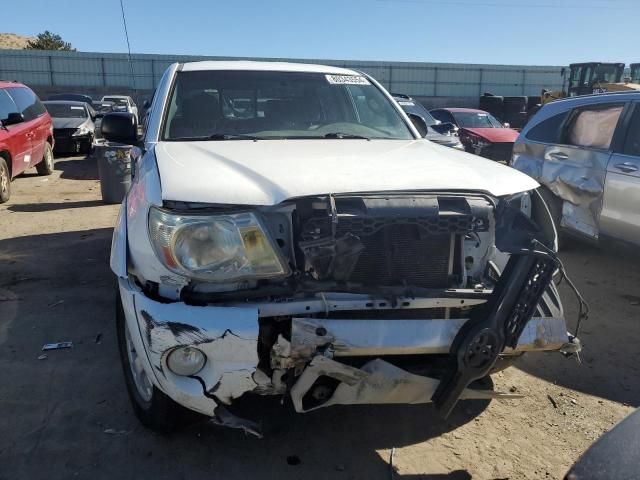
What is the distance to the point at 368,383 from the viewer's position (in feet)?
7.84

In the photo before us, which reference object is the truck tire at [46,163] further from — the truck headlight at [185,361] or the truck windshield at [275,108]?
the truck headlight at [185,361]

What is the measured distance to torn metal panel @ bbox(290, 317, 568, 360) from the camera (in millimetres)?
2252

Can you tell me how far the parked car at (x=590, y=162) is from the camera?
16.2 ft

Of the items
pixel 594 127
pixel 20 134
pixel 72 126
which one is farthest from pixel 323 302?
pixel 72 126

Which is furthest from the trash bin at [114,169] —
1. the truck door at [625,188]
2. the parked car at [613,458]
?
the parked car at [613,458]

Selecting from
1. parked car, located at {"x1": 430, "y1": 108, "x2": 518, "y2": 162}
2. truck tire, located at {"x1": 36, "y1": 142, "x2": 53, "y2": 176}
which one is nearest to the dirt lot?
truck tire, located at {"x1": 36, "y1": 142, "x2": 53, "y2": 176}

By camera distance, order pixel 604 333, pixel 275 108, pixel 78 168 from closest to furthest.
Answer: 1. pixel 275 108
2. pixel 604 333
3. pixel 78 168

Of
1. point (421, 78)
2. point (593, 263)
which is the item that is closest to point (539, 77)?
point (421, 78)

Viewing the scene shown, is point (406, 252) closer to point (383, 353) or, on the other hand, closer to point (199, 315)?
point (383, 353)

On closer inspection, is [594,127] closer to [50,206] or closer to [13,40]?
[50,206]

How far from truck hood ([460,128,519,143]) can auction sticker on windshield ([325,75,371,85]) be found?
9854 millimetres

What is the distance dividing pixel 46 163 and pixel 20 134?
1.91 m

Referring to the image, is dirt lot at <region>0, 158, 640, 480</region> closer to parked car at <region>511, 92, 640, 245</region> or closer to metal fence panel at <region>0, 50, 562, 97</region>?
parked car at <region>511, 92, 640, 245</region>

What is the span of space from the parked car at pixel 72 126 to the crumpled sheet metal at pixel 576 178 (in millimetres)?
11745
